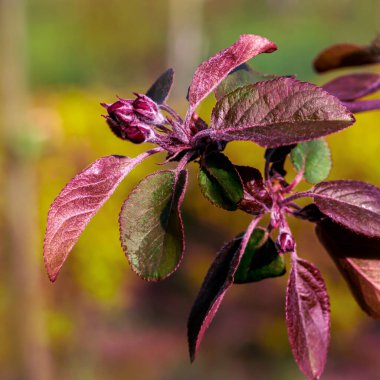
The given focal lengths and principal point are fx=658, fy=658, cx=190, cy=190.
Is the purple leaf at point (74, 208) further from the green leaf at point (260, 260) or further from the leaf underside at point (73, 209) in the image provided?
the green leaf at point (260, 260)

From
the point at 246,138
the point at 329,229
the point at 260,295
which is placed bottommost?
the point at 260,295

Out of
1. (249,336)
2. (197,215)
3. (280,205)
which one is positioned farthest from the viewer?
(197,215)

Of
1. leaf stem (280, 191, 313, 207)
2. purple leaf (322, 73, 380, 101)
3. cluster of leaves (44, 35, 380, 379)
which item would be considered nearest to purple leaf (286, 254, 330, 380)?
cluster of leaves (44, 35, 380, 379)

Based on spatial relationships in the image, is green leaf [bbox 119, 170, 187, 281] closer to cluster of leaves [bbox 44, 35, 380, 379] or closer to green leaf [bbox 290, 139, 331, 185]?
cluster of leaves [bbox 44, 35, 380, 379]

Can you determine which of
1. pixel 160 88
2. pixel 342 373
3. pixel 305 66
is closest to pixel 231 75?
pixel 160 88

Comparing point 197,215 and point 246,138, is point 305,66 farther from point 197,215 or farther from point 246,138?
point 246,138

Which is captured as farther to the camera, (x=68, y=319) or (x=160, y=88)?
(x=68, y=319)

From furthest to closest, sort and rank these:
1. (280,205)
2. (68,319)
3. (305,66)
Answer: (305,66)
(68,319)
(280,205)
